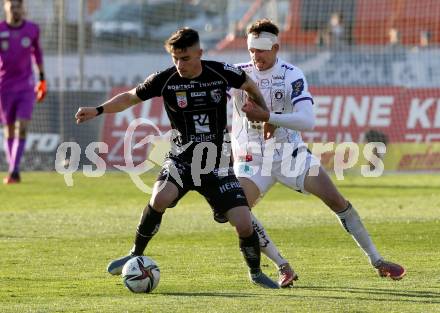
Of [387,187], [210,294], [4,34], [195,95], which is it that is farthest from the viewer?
[4,34]

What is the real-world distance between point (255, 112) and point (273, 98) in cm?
89

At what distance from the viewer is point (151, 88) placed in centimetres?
884

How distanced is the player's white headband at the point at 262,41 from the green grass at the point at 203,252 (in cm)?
195

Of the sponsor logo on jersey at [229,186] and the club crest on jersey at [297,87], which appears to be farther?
the club crest on jersey at [297,87]

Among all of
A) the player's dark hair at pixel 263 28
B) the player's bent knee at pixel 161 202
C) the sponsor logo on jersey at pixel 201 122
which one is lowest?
the player's bent knee at pixel 161 202

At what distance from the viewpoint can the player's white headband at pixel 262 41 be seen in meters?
9.30

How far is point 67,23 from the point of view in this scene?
81.1 ft

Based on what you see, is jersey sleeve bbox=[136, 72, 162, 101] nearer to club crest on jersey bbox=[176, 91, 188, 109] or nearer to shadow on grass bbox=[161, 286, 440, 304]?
club crest on jersey bbox=[176, 91, 188, 109]

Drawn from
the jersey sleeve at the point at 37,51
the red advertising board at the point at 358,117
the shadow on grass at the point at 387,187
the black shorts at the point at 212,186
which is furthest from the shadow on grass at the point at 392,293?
the red advertising board at the point at 358,117

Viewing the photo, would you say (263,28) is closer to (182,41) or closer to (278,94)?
(278,94)

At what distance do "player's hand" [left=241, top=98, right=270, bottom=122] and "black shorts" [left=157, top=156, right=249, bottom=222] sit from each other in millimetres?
505

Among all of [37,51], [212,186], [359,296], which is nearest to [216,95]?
[212,186]

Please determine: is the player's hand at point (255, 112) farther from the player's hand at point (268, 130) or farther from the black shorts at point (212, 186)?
the player's hand at point (268, 130)

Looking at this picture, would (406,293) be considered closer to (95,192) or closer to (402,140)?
Answer: (95,192)
